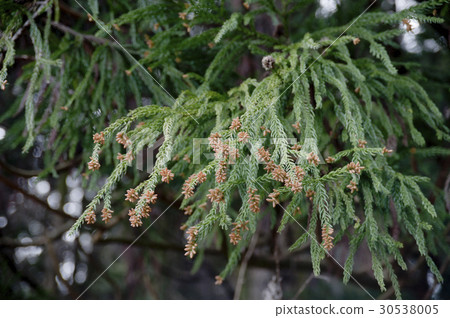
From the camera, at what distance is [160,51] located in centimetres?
154

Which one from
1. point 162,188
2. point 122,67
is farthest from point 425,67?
point 162,188

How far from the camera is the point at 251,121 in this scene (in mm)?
1045

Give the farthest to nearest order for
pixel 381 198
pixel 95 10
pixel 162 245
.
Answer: pixel 162 245 → pixel 95 10 → pixel 381 198

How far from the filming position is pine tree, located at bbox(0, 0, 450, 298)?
1.00 metres

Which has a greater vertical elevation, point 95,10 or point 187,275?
point 95,10

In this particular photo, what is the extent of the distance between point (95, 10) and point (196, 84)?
0.53 meters

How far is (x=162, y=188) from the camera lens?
2727mm

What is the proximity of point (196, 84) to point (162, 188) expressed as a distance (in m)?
1.17

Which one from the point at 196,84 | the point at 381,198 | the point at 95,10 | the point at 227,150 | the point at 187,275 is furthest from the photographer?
the point at 187,275

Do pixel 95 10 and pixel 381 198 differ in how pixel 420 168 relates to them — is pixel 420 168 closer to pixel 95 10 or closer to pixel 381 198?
pixel 381 198

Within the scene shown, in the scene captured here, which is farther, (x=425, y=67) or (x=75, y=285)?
(x=75, y=285)

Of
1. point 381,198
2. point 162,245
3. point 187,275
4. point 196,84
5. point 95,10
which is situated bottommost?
point 187,275

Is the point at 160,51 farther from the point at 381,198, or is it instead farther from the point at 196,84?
the point at 381,198

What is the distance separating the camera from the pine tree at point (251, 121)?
1.00 m
